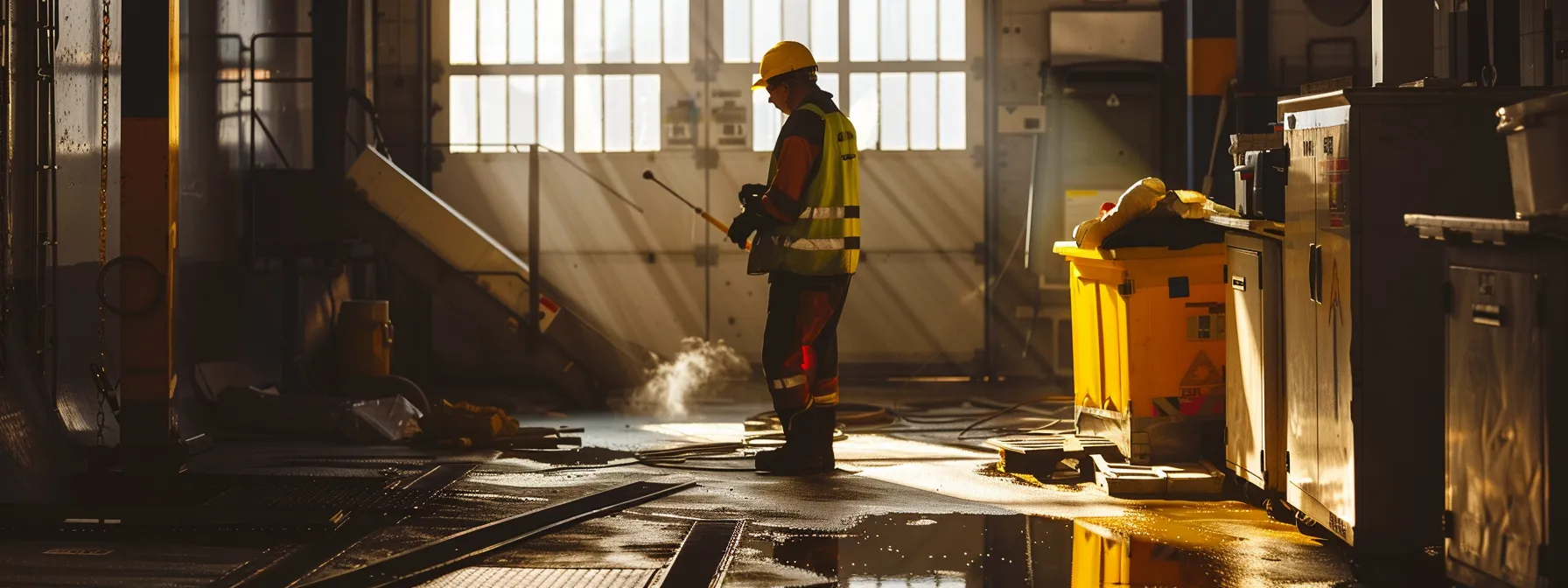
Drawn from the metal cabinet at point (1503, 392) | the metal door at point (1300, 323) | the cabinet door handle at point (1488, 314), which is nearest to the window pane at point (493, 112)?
the metal door at point (1300, 323)

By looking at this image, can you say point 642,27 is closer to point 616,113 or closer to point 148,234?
point 616,113

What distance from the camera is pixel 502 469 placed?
738 cm

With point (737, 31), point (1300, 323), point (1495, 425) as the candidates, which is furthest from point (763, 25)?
point (1495, 425)

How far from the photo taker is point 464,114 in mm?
12039

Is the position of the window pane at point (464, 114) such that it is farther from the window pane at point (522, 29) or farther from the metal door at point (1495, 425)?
the metal door at point (1495, 425)

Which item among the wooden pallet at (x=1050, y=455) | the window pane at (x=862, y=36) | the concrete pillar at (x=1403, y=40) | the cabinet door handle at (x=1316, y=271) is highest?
the window pane at (x=862, y=36)

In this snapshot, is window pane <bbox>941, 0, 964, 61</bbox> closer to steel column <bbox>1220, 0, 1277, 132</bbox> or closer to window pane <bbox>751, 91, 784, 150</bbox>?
window pane <bbox>751, 91, 784, 150</bbox>

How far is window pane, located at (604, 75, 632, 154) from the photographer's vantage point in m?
12.0

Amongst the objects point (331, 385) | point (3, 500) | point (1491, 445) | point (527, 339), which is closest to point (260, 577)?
point (3, 500)

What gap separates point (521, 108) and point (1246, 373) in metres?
7.09

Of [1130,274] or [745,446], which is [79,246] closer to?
[745,446]

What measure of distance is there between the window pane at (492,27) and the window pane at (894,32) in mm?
2778

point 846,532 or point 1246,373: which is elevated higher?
point 1246,373

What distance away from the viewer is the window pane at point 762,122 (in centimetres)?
1198
